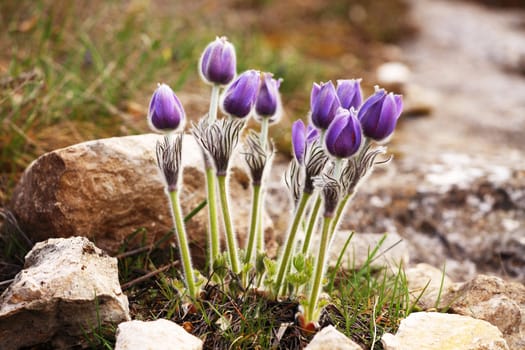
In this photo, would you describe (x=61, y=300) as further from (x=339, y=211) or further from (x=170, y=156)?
(x=339, y=211)

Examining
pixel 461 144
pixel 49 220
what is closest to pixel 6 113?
pixel 49 220

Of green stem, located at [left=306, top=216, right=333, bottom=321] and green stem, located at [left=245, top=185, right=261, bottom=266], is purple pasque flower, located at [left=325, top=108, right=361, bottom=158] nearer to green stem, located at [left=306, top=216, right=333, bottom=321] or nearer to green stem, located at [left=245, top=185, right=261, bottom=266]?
green stem, located at [left=306, top=216, right=333, bottom=321]

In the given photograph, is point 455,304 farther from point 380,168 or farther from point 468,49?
point 468,49

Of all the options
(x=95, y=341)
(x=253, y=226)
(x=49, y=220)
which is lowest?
(x=95, y=341)

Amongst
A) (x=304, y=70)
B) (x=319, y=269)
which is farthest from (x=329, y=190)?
(x=304, y=70)

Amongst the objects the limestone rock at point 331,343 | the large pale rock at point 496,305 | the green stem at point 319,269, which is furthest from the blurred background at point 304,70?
the limestone rock at point 331,343

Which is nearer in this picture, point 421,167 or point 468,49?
point 421,167

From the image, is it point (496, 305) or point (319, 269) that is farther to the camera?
point (496, 305)
